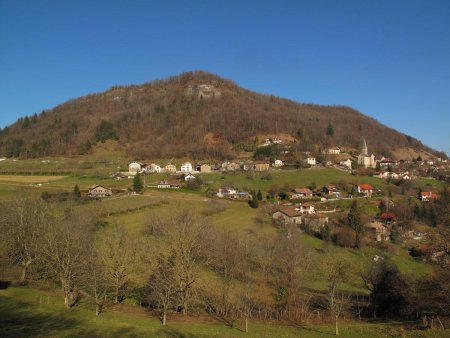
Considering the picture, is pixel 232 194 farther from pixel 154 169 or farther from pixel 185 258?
pixel 185 258

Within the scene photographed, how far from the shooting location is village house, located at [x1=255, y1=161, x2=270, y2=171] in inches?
3551

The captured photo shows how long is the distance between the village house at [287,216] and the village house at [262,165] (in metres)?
37.5

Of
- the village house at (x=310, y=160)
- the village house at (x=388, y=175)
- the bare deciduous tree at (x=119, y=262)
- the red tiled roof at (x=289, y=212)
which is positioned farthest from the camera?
the village house at (x=310, y=160)

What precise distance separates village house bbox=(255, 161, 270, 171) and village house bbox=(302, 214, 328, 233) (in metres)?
38.1

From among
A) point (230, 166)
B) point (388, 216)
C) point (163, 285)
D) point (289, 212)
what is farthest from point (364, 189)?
point (163, 285)

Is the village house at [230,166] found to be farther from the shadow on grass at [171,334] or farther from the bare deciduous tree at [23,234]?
the shadow on grass at [171,334]

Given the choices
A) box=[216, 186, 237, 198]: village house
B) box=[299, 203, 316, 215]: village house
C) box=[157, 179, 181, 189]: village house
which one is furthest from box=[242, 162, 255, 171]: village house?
box=[299, 203, 316, 215]: village house

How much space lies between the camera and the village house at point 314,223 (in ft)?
154

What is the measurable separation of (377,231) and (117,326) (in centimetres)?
4110

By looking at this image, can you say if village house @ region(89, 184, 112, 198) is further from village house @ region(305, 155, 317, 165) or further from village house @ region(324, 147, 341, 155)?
village house @ region(324, 147, 341, 155)

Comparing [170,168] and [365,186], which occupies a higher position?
[170,168]

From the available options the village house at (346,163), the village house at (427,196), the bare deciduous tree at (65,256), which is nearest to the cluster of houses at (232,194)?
the village house at (427,196)

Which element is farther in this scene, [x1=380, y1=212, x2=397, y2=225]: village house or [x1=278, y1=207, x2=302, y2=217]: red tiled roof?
[x1=380, y1=212, x2=397, y2=225]: village house

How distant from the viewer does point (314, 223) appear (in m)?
48.3
